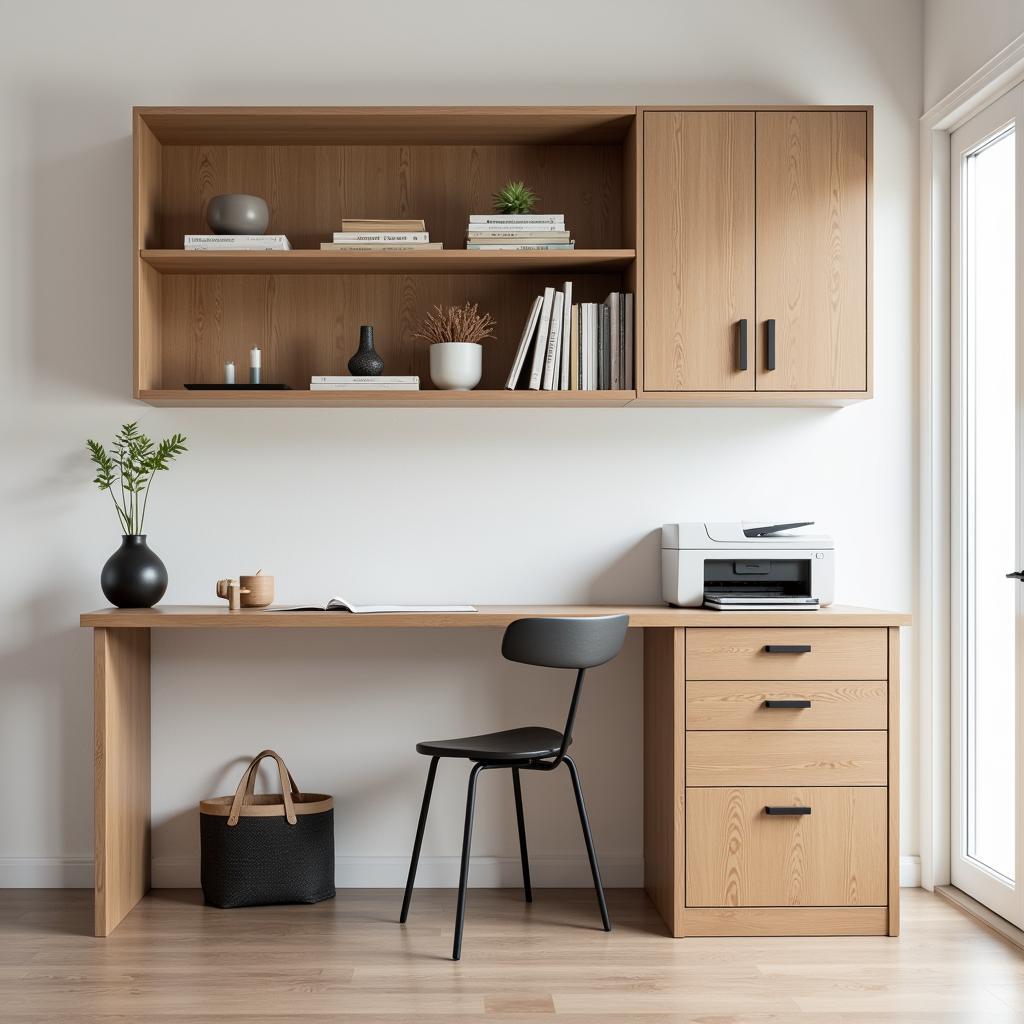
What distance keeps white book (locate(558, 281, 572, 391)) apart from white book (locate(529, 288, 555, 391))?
1.7 inches

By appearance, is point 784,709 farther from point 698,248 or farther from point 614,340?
point 698,248

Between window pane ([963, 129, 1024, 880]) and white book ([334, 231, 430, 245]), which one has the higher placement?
white book ([334, 231, 430, 245])

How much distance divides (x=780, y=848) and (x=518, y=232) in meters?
1.79

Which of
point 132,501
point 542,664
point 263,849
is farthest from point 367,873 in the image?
point 132,501

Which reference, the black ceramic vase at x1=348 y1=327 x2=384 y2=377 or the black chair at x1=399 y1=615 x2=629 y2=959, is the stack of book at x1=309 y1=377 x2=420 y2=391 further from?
the black chair at x1=399 y1=615 x2=629 y2=959

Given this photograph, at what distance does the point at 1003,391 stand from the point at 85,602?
8.84 feet

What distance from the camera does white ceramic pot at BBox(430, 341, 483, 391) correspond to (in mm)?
3100

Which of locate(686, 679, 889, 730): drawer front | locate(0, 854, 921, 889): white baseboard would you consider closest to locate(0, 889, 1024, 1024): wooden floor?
locate(0, 854, 921, 889): white baseboard

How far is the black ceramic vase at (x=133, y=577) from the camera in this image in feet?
9.75

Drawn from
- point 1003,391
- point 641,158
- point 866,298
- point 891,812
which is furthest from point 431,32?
point 891,812

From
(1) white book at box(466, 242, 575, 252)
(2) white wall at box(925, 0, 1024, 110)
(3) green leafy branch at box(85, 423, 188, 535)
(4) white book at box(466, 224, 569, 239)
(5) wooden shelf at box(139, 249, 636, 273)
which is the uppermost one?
(2) white wall at box(925, 0, 1024, 110)

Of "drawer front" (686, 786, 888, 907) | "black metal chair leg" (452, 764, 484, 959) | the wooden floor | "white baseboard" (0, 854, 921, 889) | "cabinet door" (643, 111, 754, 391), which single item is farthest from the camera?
"white baseboard" (0, 854, 921, 889)

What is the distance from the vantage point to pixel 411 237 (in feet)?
10.0

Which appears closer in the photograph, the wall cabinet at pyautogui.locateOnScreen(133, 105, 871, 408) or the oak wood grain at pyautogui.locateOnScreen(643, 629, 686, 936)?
the oak wood grain at pyautogui.locateOnScreen(643, 629, 686, 936)
